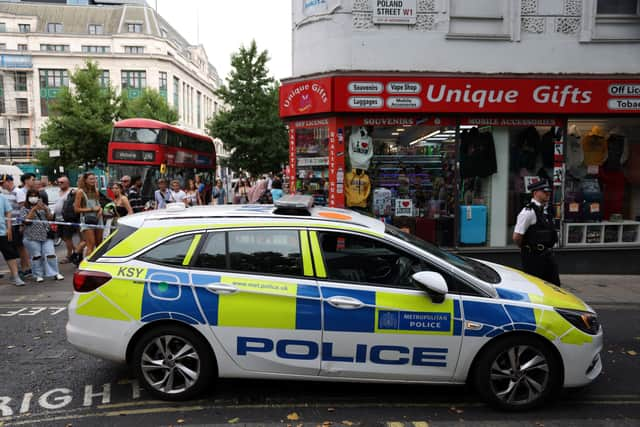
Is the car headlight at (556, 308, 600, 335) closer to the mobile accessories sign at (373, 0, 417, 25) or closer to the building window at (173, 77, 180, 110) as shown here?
the mobile accessories sign at (373, 0, 417, 25)

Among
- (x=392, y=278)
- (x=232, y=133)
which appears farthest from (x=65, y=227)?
(x=232, y=133)

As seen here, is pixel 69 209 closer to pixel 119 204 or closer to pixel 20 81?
pixel 119 204

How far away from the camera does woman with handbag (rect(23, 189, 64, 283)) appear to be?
918 cm

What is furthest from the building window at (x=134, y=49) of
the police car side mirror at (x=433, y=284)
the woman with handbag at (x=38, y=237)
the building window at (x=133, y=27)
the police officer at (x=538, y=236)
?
the police car side mirror at (x=433, y=284)

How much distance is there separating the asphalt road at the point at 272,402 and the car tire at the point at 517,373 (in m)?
0.13

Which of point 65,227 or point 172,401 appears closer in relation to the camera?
point 172,401

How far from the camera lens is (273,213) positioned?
4512 millimetres

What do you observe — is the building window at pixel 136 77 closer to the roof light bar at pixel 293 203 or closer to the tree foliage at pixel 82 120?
the tree foliage at pixel 82 120

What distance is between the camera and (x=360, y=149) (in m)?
10.6

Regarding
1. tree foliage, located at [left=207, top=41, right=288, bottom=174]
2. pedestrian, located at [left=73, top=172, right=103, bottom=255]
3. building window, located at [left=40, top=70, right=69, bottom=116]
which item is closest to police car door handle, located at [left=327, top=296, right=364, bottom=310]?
pedestrian, located at [left=73, top=172, right=103, bottom=255]

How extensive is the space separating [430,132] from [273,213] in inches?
273

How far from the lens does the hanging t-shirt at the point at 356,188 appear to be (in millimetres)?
10680

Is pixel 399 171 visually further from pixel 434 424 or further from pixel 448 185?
pixel 434 424

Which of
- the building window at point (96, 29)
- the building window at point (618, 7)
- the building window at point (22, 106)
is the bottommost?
the building window at point (618, 7)
